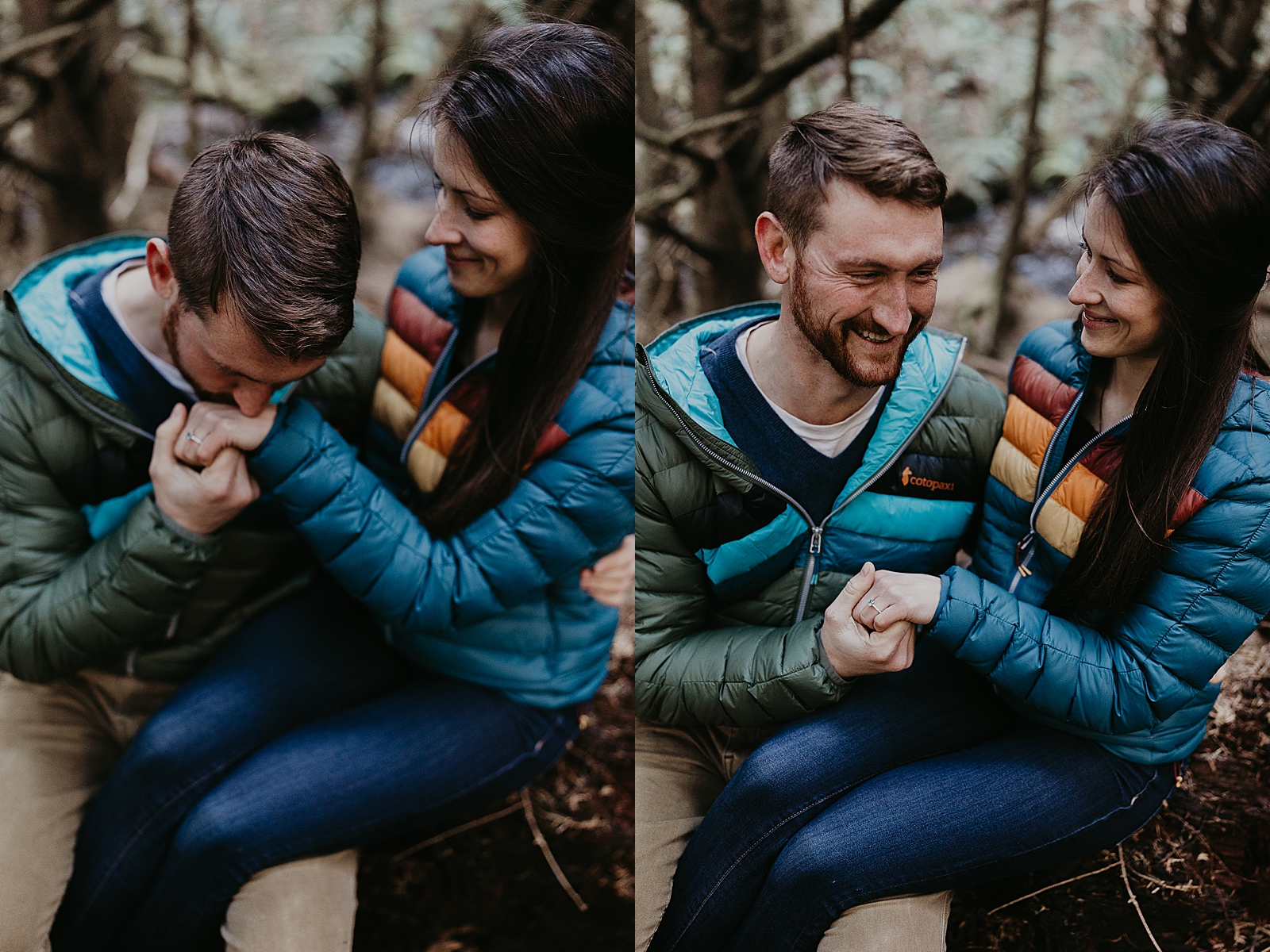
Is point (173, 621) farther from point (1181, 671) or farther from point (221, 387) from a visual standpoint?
point (1181, 671)

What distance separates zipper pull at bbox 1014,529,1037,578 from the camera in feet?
5.27

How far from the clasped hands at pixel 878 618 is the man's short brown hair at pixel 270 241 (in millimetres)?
869

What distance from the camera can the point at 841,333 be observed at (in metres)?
1.51

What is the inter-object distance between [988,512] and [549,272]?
2.58 feet

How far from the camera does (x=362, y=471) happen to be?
1.78 m

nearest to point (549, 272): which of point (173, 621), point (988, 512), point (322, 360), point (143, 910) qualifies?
point (322, 360)

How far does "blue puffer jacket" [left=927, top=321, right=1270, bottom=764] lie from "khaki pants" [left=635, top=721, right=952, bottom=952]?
0.37m

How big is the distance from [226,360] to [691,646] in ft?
2.75

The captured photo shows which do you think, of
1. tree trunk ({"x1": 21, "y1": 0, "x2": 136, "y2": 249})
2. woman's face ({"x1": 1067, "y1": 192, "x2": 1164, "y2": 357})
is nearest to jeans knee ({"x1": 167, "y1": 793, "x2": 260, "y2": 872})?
tree trunk ({"x1": 21, "y1": 0, "x2": 136, "y2": 249})

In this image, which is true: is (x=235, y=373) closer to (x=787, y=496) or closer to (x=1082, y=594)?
(x=787, y=496)

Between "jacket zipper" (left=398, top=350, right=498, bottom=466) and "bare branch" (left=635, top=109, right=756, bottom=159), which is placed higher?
"bare branch" (left=635, top=109, right=756, bottom=159)

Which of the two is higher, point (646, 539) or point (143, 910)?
point (646, 539)

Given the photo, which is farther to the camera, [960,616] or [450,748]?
[450,748]

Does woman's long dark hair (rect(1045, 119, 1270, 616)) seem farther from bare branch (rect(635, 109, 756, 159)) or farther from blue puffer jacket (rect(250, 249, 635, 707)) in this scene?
blue puffer jacket (rect(250, 249, 635, 707))
